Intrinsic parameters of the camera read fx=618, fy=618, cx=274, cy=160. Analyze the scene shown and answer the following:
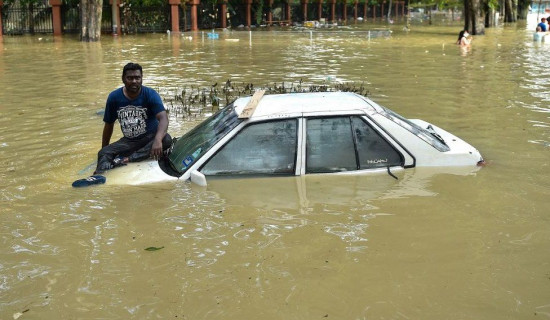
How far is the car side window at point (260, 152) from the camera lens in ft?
20.4

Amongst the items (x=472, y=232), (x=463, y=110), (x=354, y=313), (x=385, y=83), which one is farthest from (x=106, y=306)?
(x=385, y=83)

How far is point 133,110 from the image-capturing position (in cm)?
689

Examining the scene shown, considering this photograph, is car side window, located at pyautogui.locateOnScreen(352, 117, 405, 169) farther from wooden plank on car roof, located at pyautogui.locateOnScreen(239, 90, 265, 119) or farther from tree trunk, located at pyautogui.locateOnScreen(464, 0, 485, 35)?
tree trunk, located at pyautogui.locateOnScreen(464, 0, 485, 35)

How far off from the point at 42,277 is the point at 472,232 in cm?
378

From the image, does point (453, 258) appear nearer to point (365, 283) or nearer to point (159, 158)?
A: point (365, 283)

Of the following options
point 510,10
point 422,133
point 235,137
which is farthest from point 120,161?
point 510,10

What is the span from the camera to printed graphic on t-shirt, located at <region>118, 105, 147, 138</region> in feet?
22.6

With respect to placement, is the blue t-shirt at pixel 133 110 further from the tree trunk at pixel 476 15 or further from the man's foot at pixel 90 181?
the tree trunk at pixel 476 15

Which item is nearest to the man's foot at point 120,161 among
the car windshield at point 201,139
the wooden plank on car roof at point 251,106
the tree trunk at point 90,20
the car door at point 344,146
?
the car windshield at point 201,139

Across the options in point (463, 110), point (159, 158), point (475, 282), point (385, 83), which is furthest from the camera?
point (385, 83)

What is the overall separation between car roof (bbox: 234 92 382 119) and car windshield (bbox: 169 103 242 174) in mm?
176

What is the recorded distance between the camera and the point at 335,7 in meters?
68.1

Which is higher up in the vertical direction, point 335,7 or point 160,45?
point 335,7

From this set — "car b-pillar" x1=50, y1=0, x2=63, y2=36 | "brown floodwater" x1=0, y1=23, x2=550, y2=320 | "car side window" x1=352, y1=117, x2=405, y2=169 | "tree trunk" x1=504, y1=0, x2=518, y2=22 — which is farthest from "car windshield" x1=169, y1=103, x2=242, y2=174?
"tree trunk" x1=504, y1=0, x2=518, y2=22
